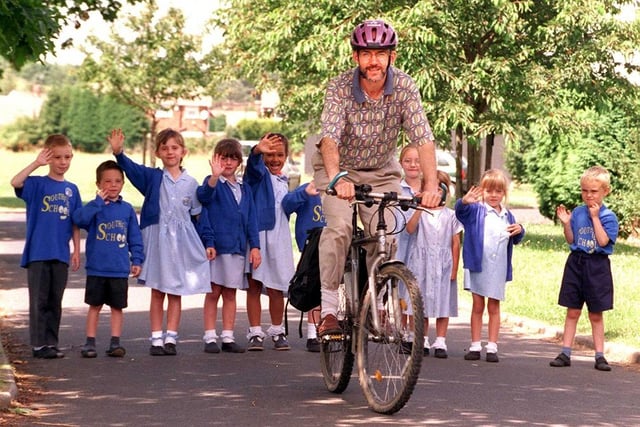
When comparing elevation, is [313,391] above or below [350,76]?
below

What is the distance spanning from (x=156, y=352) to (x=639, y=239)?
20.8 metres

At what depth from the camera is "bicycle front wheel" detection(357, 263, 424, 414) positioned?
785 cm

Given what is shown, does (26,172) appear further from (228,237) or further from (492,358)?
(492,358)

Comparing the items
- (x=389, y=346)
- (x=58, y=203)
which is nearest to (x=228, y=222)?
(x=58, y=203)

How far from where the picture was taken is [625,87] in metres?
26.1

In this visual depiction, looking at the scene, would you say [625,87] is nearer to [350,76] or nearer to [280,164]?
[280,164]

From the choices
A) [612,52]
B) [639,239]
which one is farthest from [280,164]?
[639,239]

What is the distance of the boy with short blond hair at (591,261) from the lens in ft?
35.9

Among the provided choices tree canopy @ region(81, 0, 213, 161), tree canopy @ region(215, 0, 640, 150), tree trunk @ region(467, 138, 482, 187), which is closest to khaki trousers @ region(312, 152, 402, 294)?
tree canopy @ region(215, 0, 640, 150)

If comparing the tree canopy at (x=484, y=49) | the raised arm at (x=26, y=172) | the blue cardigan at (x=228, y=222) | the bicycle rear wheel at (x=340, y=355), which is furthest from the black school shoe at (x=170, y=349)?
the tree canopy at (x=484, y=49)

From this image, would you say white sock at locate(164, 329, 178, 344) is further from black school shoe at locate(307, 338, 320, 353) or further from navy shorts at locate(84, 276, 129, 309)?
black school shoe at locate(307, 338, 320, 353)

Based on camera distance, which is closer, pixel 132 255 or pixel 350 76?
pixel 350 76

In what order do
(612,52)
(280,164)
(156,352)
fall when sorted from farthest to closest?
(612,52) → (280,164) → (156,352)

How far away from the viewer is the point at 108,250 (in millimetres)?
11070
